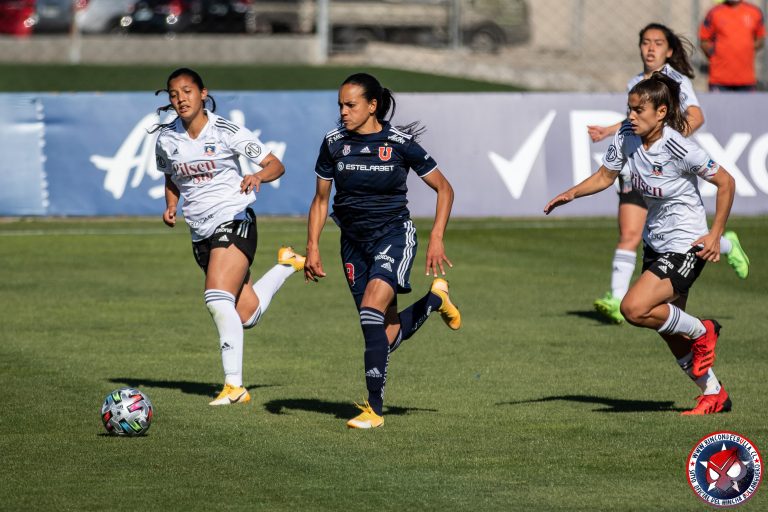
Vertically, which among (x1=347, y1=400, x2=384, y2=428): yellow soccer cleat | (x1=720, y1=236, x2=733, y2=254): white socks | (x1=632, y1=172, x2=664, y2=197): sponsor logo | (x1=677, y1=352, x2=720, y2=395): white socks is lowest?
(x1=347, y1=400, x2=384, y2=428): yellow soccer cleat

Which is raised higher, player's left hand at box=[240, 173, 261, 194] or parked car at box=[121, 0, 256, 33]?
player's left hand at box=[240, 173, 261, 194]

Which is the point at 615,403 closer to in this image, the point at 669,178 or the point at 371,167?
the point at 669,178

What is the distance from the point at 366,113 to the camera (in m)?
8.30

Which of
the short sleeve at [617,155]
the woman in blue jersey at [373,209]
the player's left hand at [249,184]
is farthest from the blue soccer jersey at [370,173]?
the short sleeve at [617,155]

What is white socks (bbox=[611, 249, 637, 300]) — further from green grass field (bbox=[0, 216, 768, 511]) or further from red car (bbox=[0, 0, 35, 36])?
red car (bbox=[0, 0, 35, 36])

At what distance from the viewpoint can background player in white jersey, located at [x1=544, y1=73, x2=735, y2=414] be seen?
828cm

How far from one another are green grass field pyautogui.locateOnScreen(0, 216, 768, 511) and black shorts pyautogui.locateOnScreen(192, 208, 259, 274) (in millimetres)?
1017

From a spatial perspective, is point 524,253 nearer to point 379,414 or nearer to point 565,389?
point 565,389

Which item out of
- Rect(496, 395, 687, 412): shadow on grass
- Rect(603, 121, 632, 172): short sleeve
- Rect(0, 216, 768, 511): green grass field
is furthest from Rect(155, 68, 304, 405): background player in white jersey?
Rect(603, 121, 632, 172): short sleeve

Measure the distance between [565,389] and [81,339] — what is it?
170 inches

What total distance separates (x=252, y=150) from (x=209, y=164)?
0.31 metres

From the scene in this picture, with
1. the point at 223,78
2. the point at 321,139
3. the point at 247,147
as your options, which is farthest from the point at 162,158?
the point at 223,78

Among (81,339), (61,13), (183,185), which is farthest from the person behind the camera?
(61,13)

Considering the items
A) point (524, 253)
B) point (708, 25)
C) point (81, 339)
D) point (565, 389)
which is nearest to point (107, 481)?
point (565, 389)
